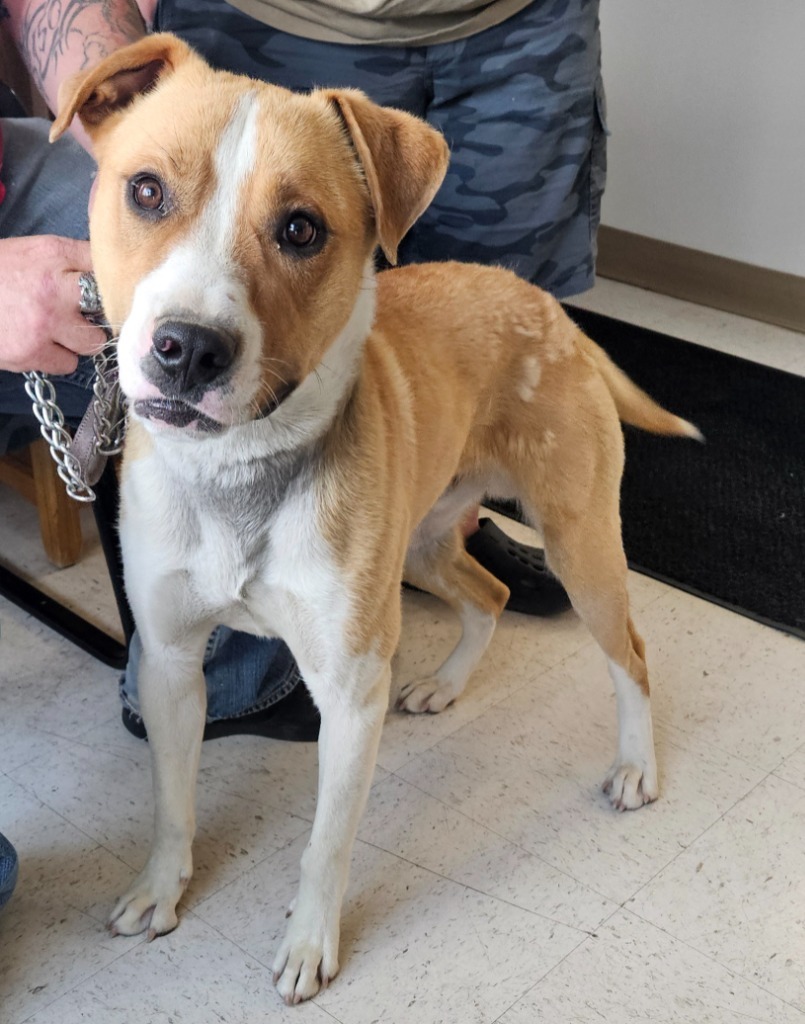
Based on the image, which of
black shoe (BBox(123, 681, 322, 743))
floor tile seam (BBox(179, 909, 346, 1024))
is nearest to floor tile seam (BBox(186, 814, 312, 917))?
floor tile seam (BBox(179, 909, 346, 1024))

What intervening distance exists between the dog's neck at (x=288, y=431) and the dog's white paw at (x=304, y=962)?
75 centimetres

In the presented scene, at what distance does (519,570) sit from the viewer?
277 centimetres

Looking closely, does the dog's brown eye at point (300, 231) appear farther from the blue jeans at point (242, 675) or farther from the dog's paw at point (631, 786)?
the dog's paw at point (631, 786)

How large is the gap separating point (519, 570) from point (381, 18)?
1.37 meters

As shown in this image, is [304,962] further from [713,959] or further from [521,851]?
[713,959]

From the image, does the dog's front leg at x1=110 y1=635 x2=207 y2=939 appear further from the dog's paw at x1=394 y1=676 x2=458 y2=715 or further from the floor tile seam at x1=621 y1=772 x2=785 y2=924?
the floor tile seam at x1=621 y1=772 x2=785 y2=924

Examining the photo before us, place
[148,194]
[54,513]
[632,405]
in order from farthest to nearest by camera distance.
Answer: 1. [54,513]
2. [632,405]
3. [148,194]

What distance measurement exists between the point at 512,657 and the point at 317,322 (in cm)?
137

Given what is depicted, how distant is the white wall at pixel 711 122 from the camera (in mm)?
4410

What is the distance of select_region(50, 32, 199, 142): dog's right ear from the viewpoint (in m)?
1.39

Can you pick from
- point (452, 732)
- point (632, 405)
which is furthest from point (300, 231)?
point (452, 732)

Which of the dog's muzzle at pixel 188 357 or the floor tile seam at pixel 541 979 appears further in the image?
the floor tile seam at pixel 541 979

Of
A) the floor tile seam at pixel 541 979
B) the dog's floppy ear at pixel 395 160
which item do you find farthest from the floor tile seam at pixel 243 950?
the dog's floppy ear at pixel 395 160

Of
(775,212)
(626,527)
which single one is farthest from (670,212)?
(626,527)
